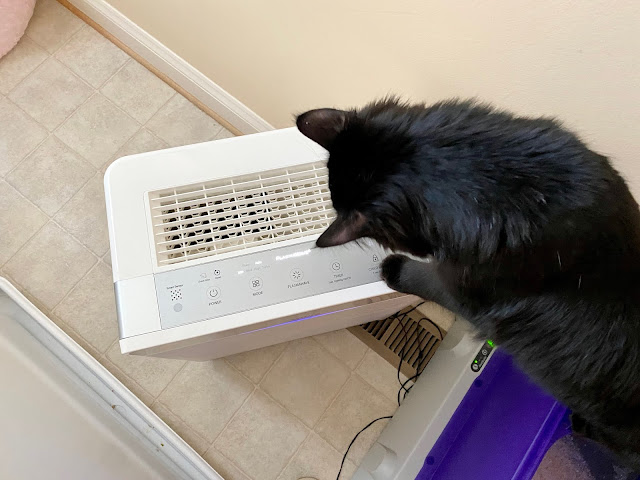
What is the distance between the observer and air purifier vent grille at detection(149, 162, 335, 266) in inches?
26.9

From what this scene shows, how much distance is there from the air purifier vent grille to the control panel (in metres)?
0.02

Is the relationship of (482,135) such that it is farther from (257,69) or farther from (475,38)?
(257,69)

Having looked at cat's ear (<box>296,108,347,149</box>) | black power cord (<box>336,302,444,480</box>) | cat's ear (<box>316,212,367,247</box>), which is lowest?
black power cord (<box>336,302,444,480</box>)

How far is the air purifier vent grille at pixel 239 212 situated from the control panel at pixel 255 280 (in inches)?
1.0

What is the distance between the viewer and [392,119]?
1.89 feet

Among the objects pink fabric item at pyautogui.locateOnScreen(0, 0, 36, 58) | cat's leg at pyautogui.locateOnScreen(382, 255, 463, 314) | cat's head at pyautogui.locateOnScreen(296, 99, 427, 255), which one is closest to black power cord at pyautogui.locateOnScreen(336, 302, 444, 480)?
cat's leg at pyautogui.locateOnScreen(382, 255, 463, 314)

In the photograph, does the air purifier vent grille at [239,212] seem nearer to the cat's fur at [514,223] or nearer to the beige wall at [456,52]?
the cat's fur at [514,223]

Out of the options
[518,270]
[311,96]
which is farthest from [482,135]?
[311,96]

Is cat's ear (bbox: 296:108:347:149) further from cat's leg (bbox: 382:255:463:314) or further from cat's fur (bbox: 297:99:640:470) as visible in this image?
cat's leg (bbox: 382:255:463:314)

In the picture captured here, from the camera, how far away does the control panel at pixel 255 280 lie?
66 cm

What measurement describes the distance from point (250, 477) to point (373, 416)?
35cm

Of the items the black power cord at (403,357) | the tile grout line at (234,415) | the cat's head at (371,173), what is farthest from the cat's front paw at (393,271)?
the tile grout line at (234,415)

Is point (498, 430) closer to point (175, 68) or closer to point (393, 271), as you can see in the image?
point (393, 271)

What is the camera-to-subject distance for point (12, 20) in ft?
4.54
